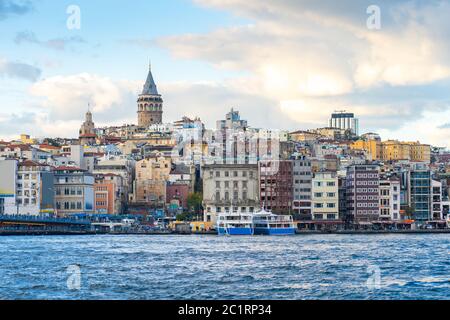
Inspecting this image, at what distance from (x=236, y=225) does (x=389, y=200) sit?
17.9 metres

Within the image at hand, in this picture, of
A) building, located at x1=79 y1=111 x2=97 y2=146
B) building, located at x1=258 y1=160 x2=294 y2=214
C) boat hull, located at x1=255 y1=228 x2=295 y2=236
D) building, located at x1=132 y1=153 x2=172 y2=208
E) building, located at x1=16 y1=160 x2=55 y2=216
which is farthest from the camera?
building, located at x1=79 y1=111 x2=97 y2=146

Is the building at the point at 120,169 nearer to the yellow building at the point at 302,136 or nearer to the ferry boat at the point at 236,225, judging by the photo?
the ferry boat at the point at 236,225

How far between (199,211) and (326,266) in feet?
191

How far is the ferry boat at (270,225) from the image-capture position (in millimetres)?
75125

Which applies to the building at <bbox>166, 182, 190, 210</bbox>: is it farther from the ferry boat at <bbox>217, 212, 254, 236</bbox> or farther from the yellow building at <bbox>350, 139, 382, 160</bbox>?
the yellow building at <bbox>350, 139, 382, 160</bbox>

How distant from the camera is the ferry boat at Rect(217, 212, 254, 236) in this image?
2953 inches

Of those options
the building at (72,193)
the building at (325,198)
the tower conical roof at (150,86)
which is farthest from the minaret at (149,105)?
the building at (325,198)

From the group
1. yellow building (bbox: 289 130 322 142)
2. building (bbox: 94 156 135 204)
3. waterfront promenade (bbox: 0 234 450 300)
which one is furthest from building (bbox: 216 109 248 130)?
waterfront promenade (bbox: 0 234 450 300)

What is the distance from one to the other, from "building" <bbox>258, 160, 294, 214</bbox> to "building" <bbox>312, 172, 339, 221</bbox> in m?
2.06

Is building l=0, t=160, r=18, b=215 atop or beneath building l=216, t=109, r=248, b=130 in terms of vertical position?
beneath

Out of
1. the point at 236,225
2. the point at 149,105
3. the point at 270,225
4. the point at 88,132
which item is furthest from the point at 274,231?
the point at 149,105

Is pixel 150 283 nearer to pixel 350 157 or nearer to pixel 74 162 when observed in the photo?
pixel 74 162

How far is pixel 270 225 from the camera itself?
75.7 meters
